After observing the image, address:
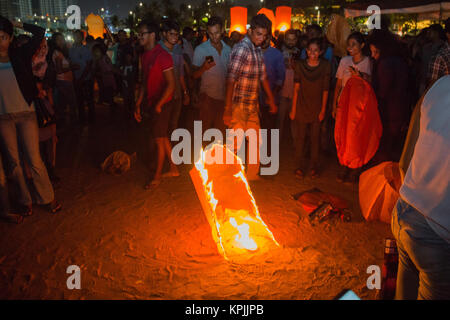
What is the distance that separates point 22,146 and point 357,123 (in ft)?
13.5

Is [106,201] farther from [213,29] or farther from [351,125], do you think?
[351,125]

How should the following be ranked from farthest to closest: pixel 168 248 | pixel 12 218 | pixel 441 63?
pixel 441 63, pixel 12 218, pixel 168 248

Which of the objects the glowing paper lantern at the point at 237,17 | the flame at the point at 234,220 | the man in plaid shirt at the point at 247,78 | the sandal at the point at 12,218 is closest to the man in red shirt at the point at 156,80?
the man in plaid shirt at the point at 247,78

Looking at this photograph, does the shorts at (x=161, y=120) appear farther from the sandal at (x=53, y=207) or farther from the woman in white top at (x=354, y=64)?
the woman in white top at (x=354, y=64)

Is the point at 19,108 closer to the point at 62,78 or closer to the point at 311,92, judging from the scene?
the point at 62,78

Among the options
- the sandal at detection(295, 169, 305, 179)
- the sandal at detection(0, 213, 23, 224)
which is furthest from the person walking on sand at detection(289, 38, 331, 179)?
the sandal at detection(0, 213, 23, 224)

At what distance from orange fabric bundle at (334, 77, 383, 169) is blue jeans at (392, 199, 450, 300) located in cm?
307

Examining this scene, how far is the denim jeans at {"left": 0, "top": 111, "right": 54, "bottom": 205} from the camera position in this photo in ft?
13.2

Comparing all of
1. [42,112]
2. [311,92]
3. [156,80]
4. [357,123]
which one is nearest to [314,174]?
[357,123]

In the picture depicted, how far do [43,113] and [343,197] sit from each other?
3970 mm

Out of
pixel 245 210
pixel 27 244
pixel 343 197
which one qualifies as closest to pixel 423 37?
pixel 343 197

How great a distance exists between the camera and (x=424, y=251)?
185 cm

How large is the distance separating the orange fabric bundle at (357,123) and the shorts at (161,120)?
92.8 inches

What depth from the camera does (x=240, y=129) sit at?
5.10 meters
